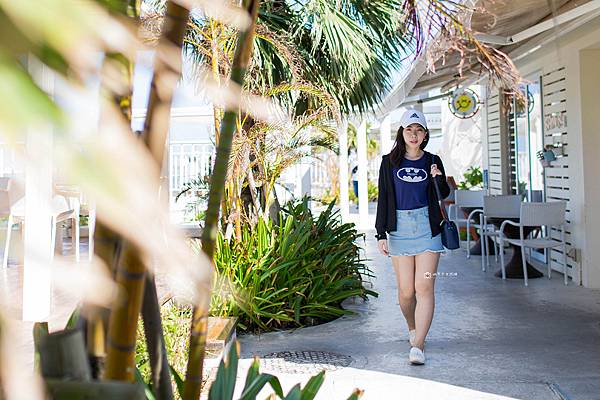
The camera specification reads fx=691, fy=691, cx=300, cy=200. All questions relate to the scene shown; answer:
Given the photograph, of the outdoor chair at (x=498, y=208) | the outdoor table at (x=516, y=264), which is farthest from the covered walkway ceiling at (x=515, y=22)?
the outdoor table at (x=516, y=264)

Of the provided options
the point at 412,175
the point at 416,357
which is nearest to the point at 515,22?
the point at 412,175

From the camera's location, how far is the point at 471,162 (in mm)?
19406

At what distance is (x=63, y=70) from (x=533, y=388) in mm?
3839

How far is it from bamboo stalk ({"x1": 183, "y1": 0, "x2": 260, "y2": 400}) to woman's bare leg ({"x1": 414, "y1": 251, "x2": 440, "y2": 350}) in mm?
3309

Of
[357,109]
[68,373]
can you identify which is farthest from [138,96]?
[357,109]

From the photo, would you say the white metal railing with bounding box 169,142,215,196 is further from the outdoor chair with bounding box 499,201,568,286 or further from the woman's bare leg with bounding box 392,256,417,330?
the woman's bare leg with bounding box 392,256,417,330

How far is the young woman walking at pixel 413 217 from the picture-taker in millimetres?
4453

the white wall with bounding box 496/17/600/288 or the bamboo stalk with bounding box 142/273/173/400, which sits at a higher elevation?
the white wall with bounding box 496/17/600/288

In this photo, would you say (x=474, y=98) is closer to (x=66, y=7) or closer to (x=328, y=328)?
(x=328, y=328)

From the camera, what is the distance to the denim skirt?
4449 mm

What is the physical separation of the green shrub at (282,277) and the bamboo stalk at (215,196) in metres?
4.04

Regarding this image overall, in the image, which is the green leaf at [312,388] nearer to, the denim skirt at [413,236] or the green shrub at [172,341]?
the green shrub at [172,341]

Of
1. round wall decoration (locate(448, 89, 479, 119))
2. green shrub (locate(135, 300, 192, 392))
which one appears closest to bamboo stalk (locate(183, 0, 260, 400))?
green shrub (locate(135, 300, 192, 392))

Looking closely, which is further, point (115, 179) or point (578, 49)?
point (578, 49)
